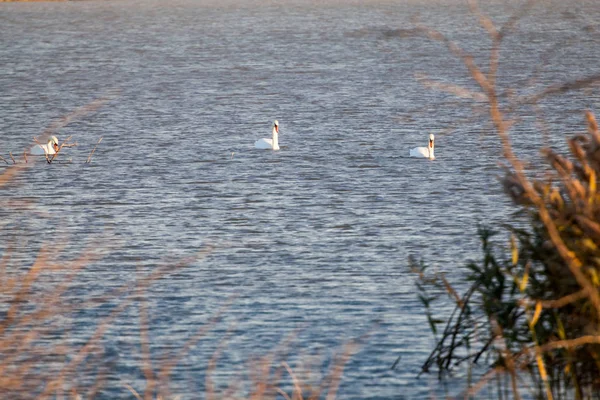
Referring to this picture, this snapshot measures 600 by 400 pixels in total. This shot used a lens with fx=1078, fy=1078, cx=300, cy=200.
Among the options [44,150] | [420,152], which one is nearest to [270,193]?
[420,152]

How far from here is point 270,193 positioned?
52.6 feet

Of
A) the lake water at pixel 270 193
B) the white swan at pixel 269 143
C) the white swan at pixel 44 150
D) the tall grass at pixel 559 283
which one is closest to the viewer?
the tall grass at pixel 559 283

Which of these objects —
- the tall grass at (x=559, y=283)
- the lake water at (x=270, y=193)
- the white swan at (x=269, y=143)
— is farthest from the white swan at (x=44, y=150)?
the tall grass at (x=559, y=283)

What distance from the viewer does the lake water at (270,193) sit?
9539 millimetres

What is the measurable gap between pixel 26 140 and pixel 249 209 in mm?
8406

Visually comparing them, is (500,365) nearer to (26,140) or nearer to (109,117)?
(26,140)

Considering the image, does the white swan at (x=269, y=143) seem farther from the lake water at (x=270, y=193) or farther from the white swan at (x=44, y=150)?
the white swan at (x=44, y=150)

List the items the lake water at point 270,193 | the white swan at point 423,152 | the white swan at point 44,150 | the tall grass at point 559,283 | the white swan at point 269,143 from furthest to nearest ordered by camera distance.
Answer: the white swan at point 269,143 → the white swan at point 44,150 → the white swan at point 423,152 → the lake water at point 270,193 → the tall grass at point 559,283

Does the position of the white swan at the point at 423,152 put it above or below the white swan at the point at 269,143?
above

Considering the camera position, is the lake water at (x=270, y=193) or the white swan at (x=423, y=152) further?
the white swan at (x=423, y=152)

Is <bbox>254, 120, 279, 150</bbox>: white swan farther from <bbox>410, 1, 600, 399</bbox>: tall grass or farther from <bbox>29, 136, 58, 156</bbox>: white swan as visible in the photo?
<bbox>410, 1, 600, 399</bbox>: tall grass

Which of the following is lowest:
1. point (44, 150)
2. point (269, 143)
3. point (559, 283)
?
point (269, 143)

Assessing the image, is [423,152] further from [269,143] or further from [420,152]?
[269,143]

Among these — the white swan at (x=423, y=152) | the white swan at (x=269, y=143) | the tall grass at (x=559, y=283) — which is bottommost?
the white swan at (x=269, y=143)
